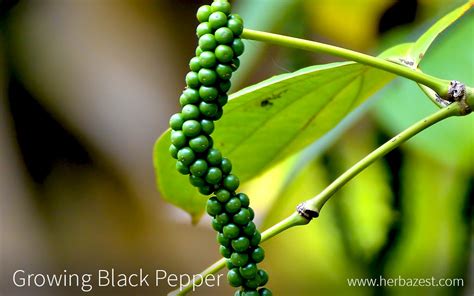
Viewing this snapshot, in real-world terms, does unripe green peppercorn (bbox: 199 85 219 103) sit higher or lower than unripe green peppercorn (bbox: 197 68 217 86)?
lower

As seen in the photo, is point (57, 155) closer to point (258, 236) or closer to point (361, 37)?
point (361, 37)

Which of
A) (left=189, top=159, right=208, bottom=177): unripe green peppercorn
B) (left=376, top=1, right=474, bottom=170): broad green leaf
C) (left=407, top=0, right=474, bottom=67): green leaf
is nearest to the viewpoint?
(left=189, top=159, right=208, bottom=177): unripe green peppercorn

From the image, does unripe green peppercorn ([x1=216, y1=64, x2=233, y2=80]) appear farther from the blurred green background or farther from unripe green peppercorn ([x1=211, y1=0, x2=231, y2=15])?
the blurred green background

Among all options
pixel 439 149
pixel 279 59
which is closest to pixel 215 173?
pixel 439 149

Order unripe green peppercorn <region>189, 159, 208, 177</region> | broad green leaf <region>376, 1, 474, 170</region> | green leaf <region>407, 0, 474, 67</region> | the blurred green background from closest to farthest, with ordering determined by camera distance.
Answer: unripe green peppercorn <region>189, 159, 208, 177</region>
green leaf <region>407, 0, 474, 67</region>
broad green leaf <region>376, 1, 474, 170</region>
the blurred green background

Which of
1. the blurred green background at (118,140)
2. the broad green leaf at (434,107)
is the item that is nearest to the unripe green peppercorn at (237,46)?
the broad green leaf at (434,107)

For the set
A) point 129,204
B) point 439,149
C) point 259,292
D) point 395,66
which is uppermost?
point 129,204

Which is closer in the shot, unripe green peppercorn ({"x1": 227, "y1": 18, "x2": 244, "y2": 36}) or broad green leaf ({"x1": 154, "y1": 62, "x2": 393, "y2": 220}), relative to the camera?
unripe green peppercorn ({"x1": 227, "y1": 18, "x2": 244, "y2": 36})

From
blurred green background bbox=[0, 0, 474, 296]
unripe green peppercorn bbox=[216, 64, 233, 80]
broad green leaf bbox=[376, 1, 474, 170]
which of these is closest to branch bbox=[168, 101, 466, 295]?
unripe green peppercorn bbox=[216, 64, 233, 80]
